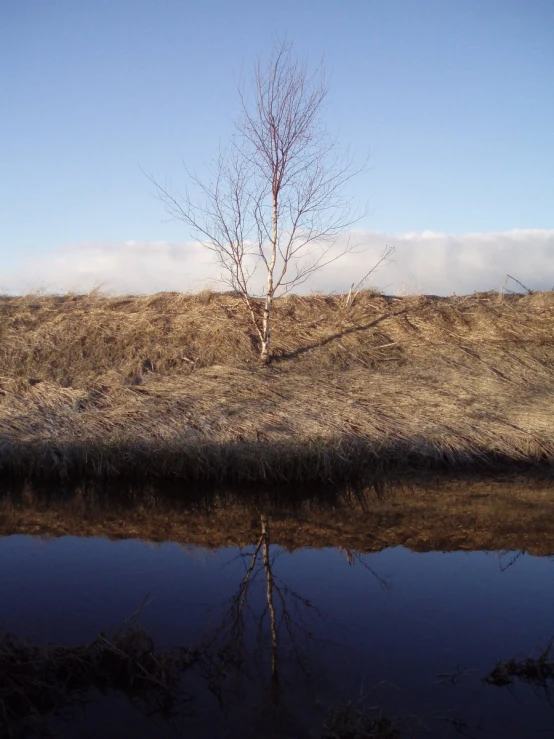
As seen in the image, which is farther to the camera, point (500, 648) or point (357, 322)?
point (357, 322)

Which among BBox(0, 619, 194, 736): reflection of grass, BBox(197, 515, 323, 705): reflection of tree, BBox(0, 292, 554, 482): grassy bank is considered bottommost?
BBox(197, 515, 323, 705): reflection of tree

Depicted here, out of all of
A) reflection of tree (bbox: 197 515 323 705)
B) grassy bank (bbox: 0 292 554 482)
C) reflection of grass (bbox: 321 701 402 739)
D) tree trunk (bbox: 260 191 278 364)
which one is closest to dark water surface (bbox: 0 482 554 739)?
reflection of tree (bbox: 197 515 323 705)

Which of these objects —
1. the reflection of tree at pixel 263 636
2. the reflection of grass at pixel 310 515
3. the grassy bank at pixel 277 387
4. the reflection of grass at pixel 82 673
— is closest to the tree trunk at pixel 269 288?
the grassy bank at pixel 277 387

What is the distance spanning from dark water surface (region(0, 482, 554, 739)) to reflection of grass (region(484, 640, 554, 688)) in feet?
0.31

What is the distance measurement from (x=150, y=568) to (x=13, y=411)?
671 cm

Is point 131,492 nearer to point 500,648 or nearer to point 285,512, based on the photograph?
point 285,512

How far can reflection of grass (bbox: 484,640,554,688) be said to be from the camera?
17.0 ft

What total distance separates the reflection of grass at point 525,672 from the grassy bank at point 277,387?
581cm

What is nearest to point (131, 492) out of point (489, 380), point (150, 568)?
point (150, 568)

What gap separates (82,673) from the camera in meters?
5.06

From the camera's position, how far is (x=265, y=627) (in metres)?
6.15

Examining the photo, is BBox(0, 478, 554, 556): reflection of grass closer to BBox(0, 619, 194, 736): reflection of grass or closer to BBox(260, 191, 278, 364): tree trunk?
BBox(0, 619, 194, 736): reflection of grass

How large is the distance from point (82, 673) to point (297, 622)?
1.99 m

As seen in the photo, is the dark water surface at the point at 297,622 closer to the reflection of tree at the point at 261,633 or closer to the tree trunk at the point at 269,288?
the reflection of tree at the point at 261,633
